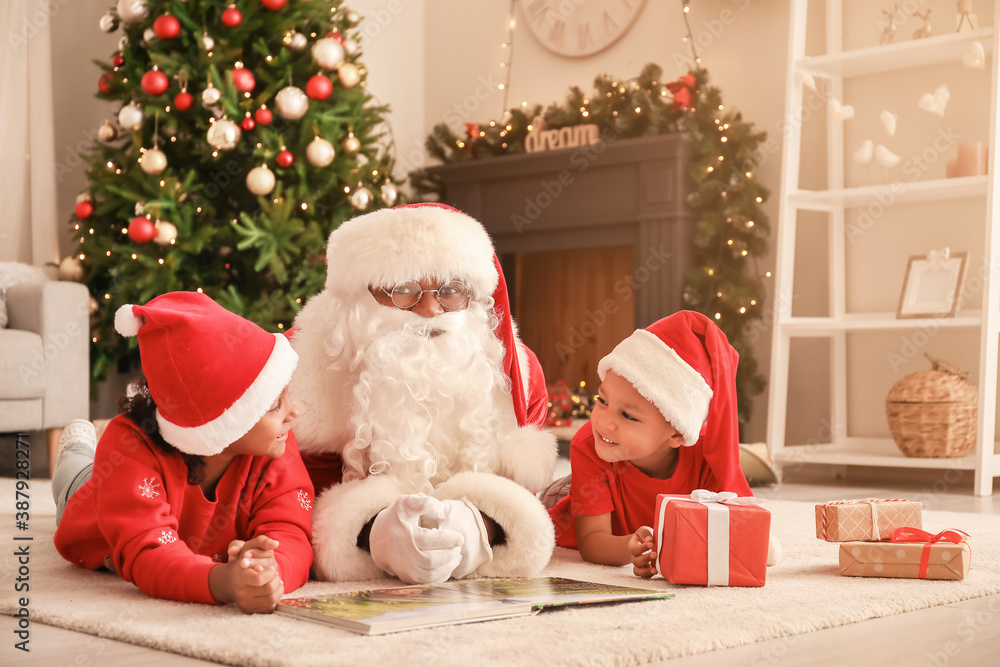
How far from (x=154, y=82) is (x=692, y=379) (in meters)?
2.70

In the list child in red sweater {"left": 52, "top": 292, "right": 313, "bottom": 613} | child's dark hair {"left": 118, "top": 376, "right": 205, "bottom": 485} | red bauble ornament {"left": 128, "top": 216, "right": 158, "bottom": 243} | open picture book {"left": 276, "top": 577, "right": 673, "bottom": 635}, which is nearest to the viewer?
open picture book {"left": 276, "top": 577, "right": 673, "bottom": 635}

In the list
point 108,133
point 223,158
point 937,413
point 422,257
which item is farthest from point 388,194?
point 422,257

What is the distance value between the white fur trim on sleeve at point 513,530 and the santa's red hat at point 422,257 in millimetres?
282

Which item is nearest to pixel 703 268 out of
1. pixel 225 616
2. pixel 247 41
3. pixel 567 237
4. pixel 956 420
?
pixel 567 237

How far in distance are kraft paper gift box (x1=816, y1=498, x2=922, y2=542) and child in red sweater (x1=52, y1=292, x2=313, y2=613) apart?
0.92 m

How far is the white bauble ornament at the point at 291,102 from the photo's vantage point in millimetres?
3641

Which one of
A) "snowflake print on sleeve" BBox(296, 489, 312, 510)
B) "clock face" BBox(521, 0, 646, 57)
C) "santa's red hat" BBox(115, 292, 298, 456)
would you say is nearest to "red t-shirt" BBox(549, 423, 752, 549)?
"snowflake print on sleeve" BBox(296, 489, 312, 510)

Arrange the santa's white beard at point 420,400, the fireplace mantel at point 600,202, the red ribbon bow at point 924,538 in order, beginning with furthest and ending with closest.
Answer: the fireplace mantel at point 600,202 < the santa's white beard at point 420,400 < the red ribbon bow at point 924,538

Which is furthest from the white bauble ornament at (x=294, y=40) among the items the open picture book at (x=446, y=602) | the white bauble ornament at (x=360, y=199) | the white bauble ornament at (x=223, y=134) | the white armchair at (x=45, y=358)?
the open picture book at (x=446, y=602)

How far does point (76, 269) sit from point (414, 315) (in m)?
2.66

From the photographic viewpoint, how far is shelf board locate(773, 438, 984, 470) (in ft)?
10.2

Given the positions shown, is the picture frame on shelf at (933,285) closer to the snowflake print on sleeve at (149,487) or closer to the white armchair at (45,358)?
the snowflake print on sleeve at (149,487)

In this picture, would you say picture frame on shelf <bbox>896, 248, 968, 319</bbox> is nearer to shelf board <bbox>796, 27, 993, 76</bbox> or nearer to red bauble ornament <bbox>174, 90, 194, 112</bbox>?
shelf board <bbox>796, 27, 993, 76</bbox>

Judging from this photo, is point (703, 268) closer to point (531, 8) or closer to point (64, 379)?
point (531, 8)
